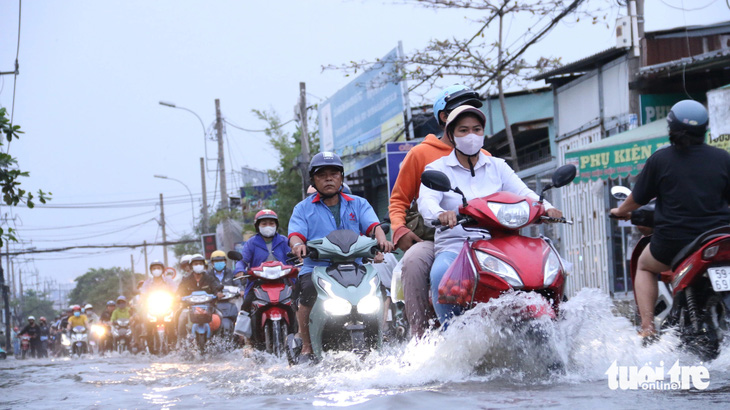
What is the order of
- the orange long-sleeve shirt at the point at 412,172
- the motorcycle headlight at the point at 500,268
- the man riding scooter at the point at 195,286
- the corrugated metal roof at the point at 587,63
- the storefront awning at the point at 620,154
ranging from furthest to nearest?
the corrugated metal roof at the point at 587,63, the man riding scooter at the point at 195,286, the storefront awning at the point at 620,154, the orange long-sleeve shirt at the point at 412,172, the motorcycle headlight at the point at 500,268

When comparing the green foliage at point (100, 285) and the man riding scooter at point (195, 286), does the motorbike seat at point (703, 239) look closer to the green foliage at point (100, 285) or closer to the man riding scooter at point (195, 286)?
the man riding scooter at point (195, 286)

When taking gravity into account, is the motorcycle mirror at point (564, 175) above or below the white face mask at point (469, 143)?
below

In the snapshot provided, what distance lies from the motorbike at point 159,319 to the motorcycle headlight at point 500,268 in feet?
38.4

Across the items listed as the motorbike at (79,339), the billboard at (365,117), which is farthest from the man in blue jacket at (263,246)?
the motorbike at (79,339)

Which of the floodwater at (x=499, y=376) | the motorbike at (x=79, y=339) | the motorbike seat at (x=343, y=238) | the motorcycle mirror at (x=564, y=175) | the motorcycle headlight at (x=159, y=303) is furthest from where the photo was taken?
the motorbike at (x=79, y=339)

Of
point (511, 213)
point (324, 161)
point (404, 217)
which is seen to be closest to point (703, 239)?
point (511, 213)

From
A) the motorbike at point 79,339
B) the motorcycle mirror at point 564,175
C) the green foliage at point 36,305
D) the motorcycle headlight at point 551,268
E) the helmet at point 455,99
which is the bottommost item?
the green foliage at point 36,305

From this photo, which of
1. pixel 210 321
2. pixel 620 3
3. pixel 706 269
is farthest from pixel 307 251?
pixel 620 3

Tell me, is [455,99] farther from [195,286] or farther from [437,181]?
[195,286]

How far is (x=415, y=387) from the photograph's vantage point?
4.96 metres

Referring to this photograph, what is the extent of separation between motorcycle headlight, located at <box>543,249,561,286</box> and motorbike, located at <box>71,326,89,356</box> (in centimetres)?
2476

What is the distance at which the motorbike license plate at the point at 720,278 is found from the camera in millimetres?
4912

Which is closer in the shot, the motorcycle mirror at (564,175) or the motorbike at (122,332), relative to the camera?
the motorcycle mirror at (564,175)

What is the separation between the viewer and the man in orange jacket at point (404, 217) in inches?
221
